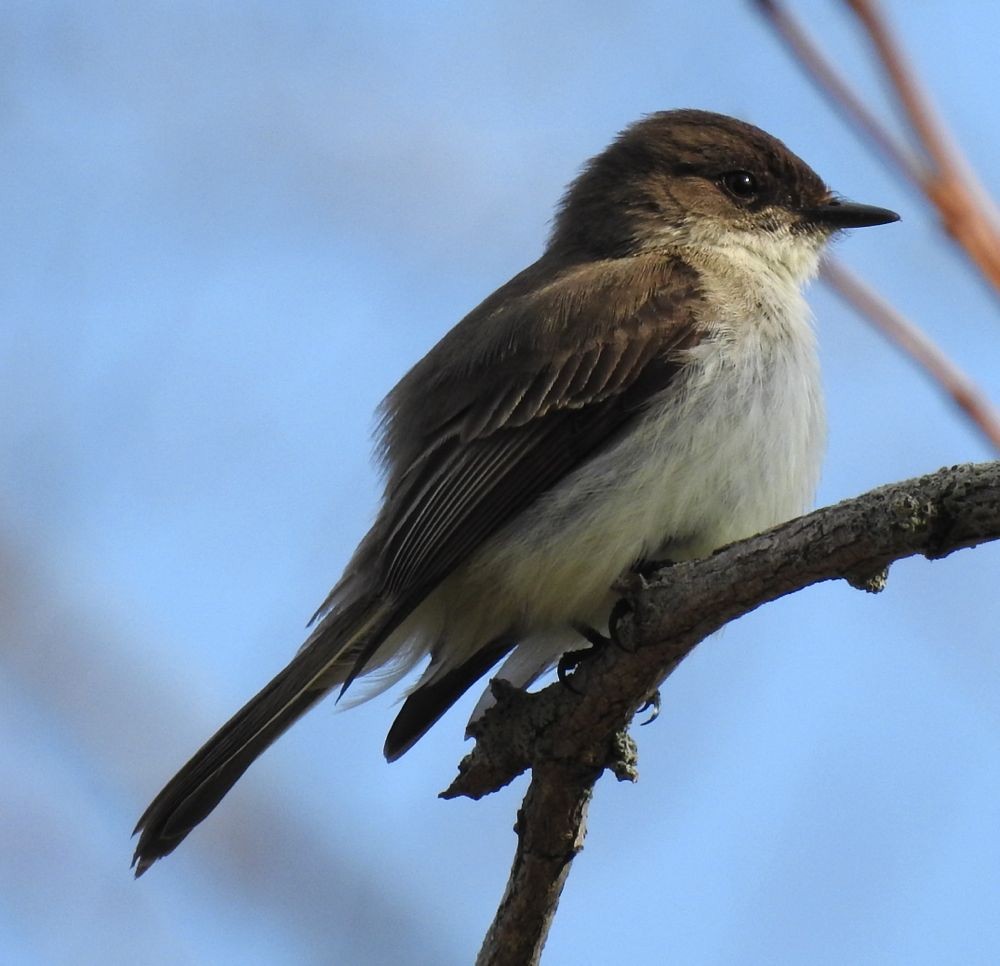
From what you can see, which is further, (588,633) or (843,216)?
(843,216)

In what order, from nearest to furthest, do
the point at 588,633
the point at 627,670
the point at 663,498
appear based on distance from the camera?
1. the point at 627,670
2. the point at 663,498
3. the point at 588,633

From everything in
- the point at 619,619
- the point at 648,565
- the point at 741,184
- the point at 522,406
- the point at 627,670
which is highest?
the point at 741,184

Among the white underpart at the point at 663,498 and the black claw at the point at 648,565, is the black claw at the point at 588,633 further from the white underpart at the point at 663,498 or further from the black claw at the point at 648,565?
the black claw at the point at 648,565

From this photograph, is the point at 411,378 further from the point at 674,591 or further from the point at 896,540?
the point at 896,540

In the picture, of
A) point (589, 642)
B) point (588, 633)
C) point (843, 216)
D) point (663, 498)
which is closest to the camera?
point (663, 498)

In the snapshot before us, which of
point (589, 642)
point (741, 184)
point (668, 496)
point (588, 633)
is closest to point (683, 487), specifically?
point (668, 496)

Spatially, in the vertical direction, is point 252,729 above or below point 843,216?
below

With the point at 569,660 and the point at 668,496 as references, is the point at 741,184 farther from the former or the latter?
the point at 569,660

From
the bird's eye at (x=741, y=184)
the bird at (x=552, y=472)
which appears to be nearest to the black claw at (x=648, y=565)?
the bird at (x=552, y=472)
